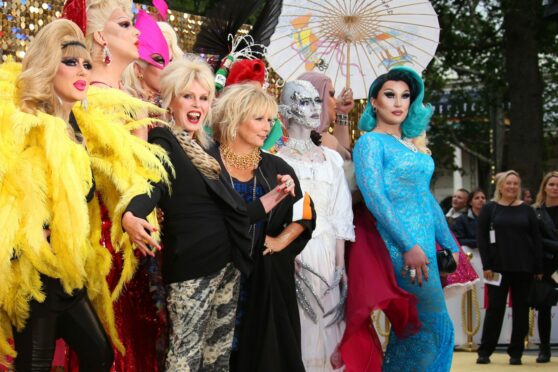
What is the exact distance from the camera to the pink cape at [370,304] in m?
6.10

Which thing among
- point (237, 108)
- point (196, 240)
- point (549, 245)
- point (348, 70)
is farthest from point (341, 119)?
point (549, 245)

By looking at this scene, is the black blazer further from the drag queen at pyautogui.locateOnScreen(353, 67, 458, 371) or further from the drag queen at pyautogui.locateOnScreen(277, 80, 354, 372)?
the drag queen at pyautogui.locateOnScreen(277, 80, 354, 372)

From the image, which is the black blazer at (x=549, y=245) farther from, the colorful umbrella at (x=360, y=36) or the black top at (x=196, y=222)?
the black top at (x=196, y=222)

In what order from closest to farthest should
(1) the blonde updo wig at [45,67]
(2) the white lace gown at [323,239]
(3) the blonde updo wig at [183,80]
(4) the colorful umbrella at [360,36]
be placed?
(1) the blonde updo wig at [45,67]
(3) the blonde updo wig at [183,80]
(2) the white lace gown at [323,239]
(4) the colorful umbrella at [360,36]

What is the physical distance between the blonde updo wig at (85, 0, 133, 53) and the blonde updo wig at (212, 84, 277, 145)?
0.65 meters

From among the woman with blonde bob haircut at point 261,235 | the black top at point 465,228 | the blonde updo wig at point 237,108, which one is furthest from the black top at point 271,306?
the black top at point 465,228

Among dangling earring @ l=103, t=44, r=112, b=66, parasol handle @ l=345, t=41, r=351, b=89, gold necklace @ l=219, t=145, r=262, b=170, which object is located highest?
parasol handle @ l=345, t=41, r=351, b=89

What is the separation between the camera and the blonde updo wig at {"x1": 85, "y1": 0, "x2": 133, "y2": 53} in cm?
541

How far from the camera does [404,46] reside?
7215 mm

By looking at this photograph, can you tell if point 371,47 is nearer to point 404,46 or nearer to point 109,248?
point 404,46

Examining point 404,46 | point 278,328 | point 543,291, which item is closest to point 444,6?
point 543,291

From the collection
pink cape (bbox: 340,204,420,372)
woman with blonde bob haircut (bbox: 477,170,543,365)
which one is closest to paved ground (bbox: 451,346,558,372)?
woman with blonde bob haircut (bbox: 477,170,543,365)

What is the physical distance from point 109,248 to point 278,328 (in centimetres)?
92

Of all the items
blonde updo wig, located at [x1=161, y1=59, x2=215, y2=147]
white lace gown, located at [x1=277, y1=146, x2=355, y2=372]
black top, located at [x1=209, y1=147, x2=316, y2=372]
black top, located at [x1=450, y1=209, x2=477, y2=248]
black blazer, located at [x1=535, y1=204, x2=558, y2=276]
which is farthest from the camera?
black top, located at [x1=450, y1=209, x2=477, y2=248]
